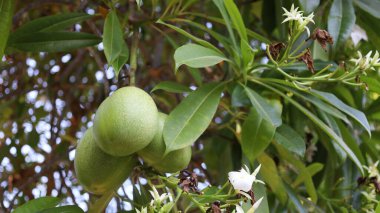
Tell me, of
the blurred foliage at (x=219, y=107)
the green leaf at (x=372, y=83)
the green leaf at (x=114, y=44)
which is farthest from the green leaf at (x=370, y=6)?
the green leaf at (x=114, y=44)

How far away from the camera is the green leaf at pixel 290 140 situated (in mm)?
1231

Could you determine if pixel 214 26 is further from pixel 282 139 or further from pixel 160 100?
pixel 282 139

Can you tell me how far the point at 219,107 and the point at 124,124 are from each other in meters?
0.62

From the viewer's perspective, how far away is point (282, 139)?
1.26m

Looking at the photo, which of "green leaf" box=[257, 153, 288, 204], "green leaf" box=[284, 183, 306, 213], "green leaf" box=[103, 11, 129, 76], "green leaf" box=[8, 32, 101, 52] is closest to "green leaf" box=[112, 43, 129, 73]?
"green leaf" box=[103, 11, 129, 76]

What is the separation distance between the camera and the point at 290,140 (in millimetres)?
1254

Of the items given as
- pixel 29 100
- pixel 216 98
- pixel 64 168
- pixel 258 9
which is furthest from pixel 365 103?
pixel 29 100

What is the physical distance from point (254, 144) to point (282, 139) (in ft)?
0.26

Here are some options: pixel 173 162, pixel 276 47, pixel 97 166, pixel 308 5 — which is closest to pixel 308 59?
pixel 276 47

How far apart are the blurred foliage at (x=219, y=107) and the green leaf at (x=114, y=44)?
37mm

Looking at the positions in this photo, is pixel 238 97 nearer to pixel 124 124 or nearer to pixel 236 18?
pixel 236 18

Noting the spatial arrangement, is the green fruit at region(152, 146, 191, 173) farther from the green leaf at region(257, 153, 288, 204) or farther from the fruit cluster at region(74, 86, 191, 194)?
the green leaf at region(257, 153, 288, 204)

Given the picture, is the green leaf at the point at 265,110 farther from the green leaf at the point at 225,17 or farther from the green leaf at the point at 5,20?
the green leaf at the point at 5,20

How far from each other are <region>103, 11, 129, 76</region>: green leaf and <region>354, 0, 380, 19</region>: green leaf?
20.1 inches
